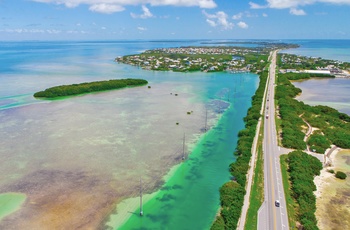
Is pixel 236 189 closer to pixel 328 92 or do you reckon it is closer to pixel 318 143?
pixel 318 143

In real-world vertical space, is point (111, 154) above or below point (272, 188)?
below

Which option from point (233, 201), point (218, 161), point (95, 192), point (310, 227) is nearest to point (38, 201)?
point (95, 192)

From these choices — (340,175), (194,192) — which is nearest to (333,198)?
(340,175)

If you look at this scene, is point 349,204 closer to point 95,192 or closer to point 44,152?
point 95,192

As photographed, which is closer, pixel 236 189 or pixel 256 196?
pixel 256 196

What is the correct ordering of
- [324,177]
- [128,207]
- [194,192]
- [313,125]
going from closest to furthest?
[128,207], [194,192], [324,177], [313,125]

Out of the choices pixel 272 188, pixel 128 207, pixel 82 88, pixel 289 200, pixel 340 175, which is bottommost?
pixel 128 207

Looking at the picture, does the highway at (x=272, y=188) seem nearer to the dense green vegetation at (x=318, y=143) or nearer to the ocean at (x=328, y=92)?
the dense green vegetation at (x=318, y=143)
